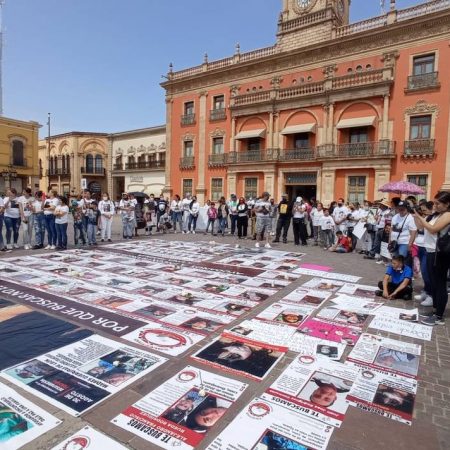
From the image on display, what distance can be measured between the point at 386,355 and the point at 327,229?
7739mm

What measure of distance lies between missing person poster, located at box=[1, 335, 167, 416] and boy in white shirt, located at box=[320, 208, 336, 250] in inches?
345

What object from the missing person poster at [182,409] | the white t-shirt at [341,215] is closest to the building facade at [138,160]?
the white t-shirt at [341,215]

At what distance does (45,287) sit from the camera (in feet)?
18.6

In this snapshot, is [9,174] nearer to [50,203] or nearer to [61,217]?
[50,203]

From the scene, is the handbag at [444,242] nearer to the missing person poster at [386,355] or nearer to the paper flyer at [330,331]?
the missing person poster at [386,355]

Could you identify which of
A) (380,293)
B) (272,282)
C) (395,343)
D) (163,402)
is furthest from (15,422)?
(380,293)

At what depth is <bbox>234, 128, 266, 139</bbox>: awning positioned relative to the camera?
23964 mm

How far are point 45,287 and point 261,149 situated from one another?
20787 millimetres

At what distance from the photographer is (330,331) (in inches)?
162

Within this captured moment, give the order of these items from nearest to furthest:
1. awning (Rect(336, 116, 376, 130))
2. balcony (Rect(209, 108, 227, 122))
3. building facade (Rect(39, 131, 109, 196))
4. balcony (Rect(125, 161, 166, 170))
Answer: awning (Rect(336, 116, 376, 130)) → balcony (Rect(209, 108, 227, 122)) → balcony (Rect(125, 161, 166, 170)) → building facade (Rect(39, 131, 109, 196))

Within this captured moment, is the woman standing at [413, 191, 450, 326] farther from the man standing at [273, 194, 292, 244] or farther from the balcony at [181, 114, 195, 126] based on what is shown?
the balcony at [181, 114, 195, 126]

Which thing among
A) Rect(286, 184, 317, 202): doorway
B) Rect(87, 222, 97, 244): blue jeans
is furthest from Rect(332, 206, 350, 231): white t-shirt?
Rect(286, 184, 317, 202): doorway

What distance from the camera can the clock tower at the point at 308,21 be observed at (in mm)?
21469

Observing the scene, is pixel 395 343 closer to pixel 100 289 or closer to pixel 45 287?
pixel 100 289
